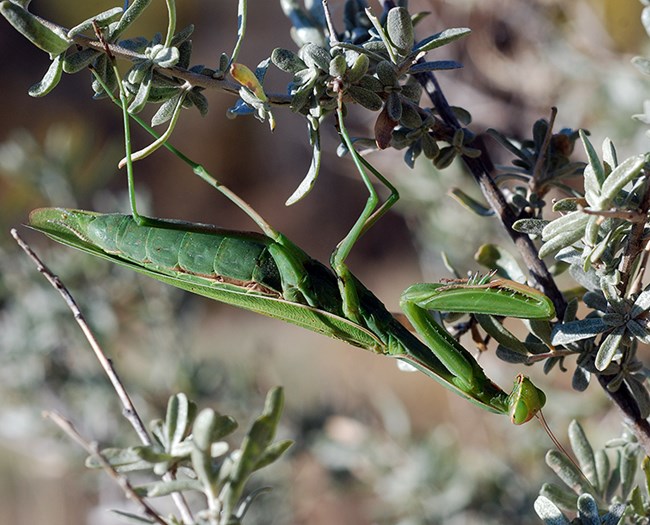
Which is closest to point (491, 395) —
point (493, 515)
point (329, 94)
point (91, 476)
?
point (329, 94)

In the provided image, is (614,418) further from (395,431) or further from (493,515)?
(395,431)

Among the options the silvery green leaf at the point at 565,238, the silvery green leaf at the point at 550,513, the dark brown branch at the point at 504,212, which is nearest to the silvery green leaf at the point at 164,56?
the dark brown branch at the point at 504,212

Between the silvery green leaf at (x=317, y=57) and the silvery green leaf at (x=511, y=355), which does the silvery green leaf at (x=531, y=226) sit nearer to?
the silvery green leaf at (x=511, y=355)

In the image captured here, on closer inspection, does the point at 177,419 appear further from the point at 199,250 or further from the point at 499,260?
the point at 499,260

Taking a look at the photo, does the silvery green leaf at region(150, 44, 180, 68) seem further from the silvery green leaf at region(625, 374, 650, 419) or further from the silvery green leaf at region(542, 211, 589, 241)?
the silvery green leaf at region(625, 374, 650, 419)

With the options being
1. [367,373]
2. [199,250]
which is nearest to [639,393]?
[199,250]

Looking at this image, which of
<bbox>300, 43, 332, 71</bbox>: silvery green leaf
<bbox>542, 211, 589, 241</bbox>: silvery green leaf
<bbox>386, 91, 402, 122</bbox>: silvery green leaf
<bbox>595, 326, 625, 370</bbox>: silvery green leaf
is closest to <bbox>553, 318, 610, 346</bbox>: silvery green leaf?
<bbox>595, 326, 625, 370</bbox>: silvery green leaf
